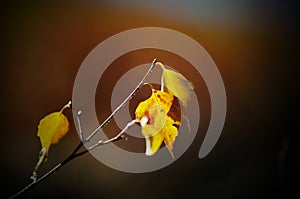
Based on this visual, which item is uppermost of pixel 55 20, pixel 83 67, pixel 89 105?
pixel 55 20

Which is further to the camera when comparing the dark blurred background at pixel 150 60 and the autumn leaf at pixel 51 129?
the dark blurred background at pixel 150 60

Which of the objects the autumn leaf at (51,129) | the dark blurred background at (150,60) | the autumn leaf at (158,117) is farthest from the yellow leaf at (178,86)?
the dark blurred background at (150,60)

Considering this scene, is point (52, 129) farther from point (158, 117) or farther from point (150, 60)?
point (150, 60)

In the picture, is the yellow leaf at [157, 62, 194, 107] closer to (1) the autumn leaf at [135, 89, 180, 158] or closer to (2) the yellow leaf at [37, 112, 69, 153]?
(1) the autumn leaf at [135, 89, 180, 158]

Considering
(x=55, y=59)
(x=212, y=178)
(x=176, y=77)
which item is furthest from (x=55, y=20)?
(x=212, y=178)

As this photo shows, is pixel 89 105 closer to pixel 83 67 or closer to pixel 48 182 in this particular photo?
pixel 83 67

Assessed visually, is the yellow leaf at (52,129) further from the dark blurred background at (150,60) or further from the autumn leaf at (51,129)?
the dark blurred background at (150,60)
